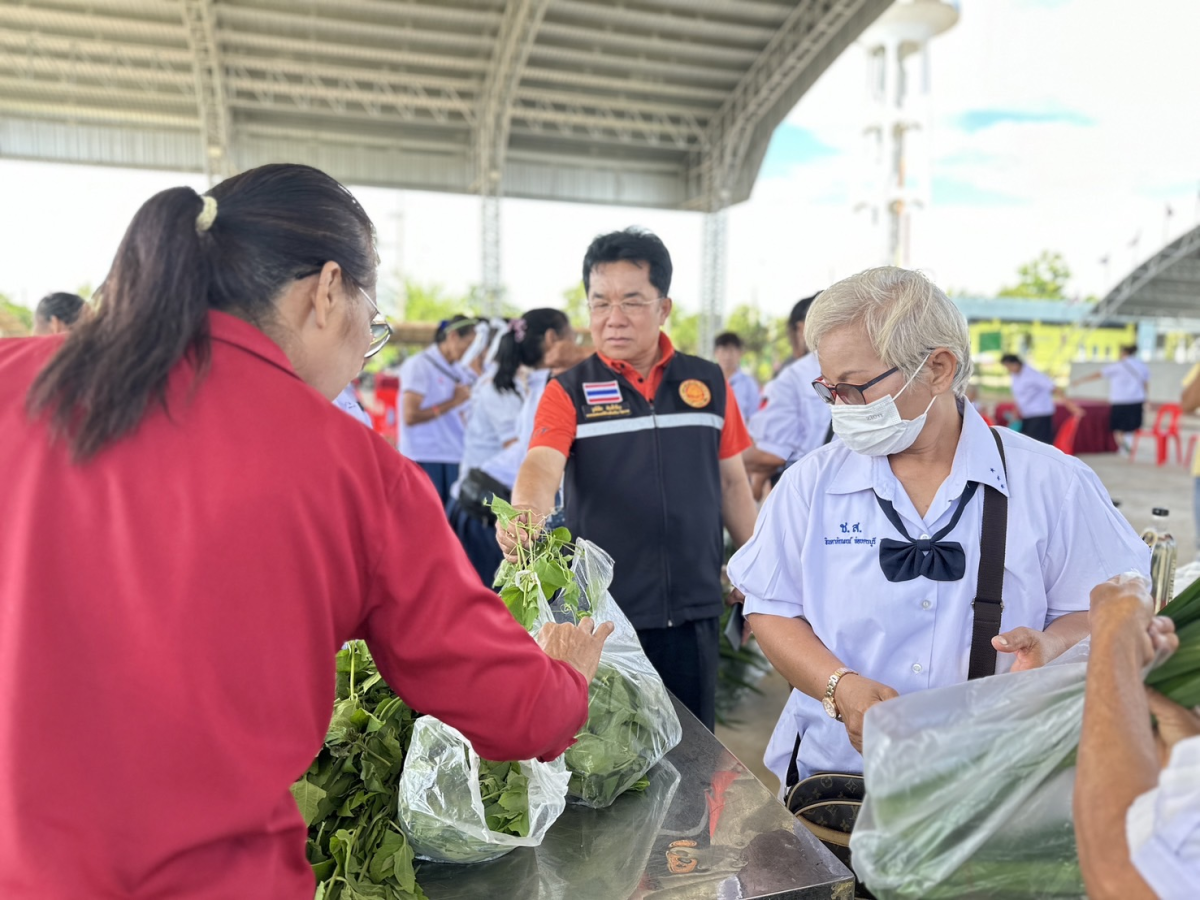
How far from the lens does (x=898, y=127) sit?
20.1 metres

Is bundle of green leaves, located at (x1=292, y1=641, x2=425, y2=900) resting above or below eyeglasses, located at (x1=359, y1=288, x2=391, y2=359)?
below

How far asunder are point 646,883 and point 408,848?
14.6 inches

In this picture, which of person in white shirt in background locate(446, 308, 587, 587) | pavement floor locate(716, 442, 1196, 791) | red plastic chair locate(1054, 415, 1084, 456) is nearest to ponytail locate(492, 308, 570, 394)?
person in white shirt in background locate(446, 308, 587, 587)

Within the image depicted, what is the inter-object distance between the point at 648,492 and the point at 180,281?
1.80 metres

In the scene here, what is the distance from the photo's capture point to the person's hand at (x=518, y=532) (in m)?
1.76

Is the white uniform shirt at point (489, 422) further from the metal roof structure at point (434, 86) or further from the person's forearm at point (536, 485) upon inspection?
the metal roof structure at point (434, 86)

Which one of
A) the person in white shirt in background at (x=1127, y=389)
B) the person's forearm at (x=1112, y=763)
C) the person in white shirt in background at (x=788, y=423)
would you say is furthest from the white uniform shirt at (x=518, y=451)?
the person in white shirt in background at (x=1127, y=389)

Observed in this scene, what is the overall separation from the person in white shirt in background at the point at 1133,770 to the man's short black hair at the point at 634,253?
6.20 ft

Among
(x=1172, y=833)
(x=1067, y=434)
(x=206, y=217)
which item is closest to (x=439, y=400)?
(x=206, y=217)

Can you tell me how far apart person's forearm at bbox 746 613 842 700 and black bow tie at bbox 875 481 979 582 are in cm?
20

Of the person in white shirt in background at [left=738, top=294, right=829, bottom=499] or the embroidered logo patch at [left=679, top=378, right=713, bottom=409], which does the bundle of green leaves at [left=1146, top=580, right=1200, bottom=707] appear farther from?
the person in white shirt in background at [left=738, top=294, right=829, bottom=499]

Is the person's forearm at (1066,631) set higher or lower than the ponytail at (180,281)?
lower

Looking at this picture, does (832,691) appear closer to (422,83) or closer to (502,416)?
(502,416)

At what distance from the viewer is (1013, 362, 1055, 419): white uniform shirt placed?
11.2 meters
